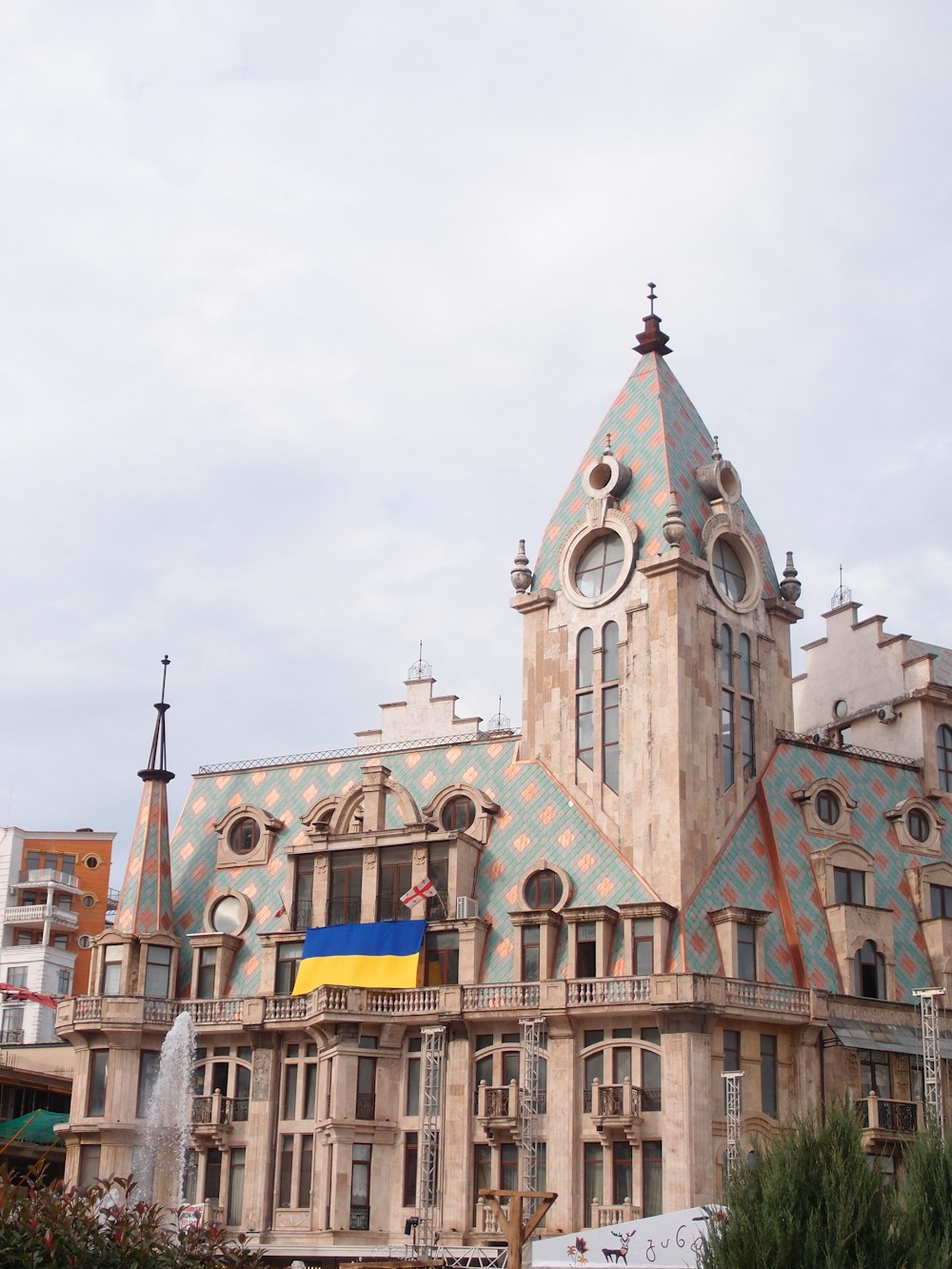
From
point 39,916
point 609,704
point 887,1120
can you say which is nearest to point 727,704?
point 609,704

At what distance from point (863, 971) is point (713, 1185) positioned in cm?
1036

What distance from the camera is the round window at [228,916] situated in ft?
215

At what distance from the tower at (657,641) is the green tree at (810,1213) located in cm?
2273

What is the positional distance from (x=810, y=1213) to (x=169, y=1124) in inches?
1289

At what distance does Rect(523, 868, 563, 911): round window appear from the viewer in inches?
2366

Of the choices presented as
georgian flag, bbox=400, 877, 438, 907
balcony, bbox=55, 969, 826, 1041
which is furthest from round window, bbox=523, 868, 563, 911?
balcony, bbox=55, 969, 826, 1041

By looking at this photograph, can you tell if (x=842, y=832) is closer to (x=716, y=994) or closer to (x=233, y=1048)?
(x=716, y=994)

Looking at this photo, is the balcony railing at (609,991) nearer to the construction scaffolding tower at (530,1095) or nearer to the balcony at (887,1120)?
the construction scaffolding tower at (530,1095)

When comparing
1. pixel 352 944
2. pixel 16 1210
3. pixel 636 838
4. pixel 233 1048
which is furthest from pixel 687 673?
pixel 16 1210

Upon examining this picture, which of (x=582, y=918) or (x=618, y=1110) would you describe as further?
(x=582, y=918)

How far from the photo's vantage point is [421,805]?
65.4 m

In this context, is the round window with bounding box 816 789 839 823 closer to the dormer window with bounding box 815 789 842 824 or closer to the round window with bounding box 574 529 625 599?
the dormer window with bounding box 815 789 842 824

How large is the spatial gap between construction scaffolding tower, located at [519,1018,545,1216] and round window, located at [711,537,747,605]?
17127 millimetres

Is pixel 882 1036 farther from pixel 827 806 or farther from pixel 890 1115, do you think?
pixel 827 806
